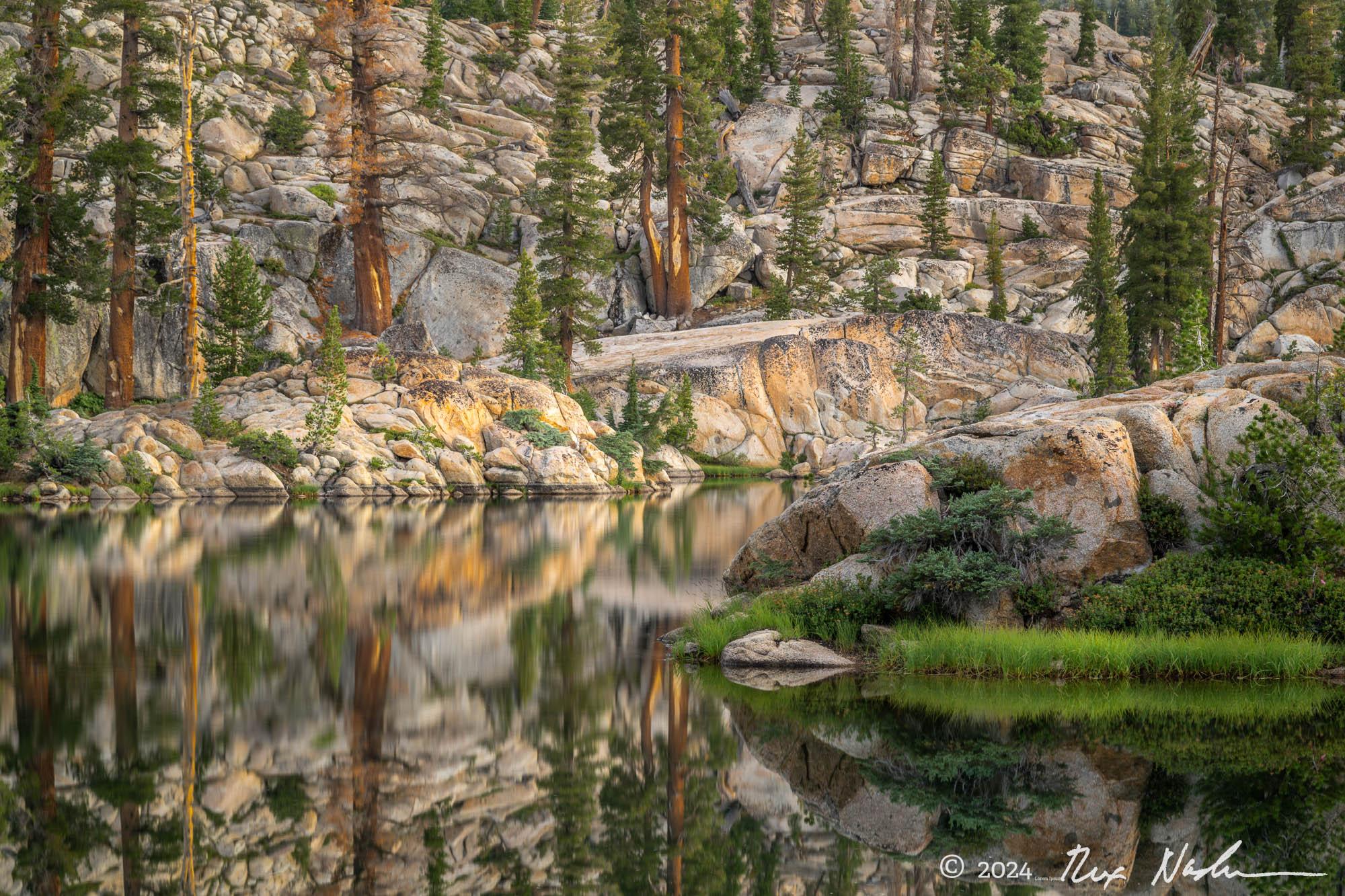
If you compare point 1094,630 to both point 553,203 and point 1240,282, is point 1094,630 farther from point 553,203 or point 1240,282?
point 1240,282

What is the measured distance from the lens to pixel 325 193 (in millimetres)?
58188

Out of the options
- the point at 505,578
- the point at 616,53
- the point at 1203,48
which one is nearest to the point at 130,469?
the point at 505,578

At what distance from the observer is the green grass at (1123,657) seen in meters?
12.6

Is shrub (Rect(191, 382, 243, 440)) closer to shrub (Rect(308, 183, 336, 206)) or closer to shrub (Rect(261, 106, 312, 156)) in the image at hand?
shrub (Rect(308, 183, 336, 206))

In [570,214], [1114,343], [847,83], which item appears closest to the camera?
[570,214]

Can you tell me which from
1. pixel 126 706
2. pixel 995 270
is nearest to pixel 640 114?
pixel 995 270

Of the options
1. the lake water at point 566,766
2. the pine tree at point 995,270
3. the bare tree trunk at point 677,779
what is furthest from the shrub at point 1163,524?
the pine tree at point 995,270

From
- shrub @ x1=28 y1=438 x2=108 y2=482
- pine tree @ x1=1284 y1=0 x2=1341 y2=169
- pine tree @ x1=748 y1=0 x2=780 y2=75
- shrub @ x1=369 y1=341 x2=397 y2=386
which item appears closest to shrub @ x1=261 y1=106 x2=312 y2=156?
shrub @ x1=369 y1=341 x2=397 y2=386

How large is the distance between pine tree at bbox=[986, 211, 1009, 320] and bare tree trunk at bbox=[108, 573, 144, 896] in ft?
180

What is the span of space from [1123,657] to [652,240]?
5017 centimetres

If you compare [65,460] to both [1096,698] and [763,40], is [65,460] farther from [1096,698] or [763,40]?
[763,40]

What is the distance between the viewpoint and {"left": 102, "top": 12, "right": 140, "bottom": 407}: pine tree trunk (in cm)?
3859

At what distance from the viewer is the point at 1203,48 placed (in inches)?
3875

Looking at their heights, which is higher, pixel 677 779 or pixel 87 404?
pixel 87 404
